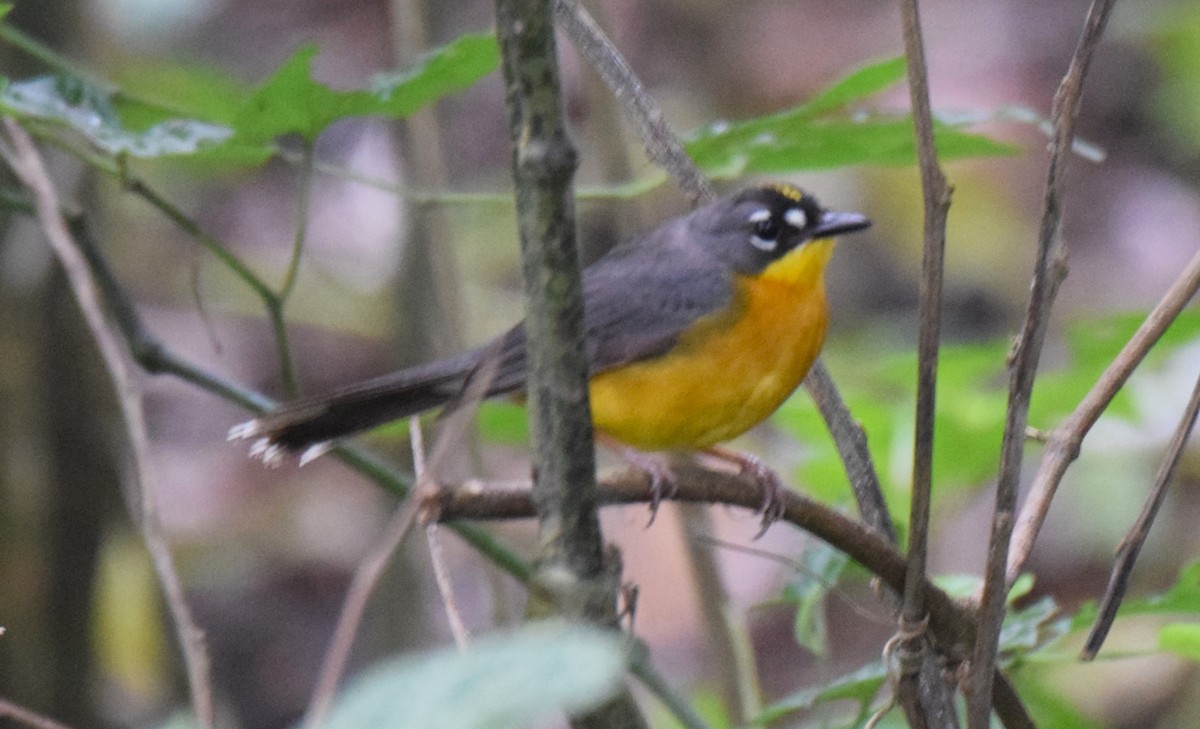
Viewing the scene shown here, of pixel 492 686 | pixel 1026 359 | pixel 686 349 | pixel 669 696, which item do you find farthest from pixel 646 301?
pixel 492 686

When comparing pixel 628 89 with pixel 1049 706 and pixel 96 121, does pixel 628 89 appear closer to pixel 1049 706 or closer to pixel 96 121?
pixel 96 121

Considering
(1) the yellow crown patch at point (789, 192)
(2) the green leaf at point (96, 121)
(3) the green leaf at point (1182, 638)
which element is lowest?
(3) the green leaf at point (1182, 638)

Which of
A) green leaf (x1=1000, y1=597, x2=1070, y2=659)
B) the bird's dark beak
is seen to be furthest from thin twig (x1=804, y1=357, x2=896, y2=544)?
the bird's dark beak

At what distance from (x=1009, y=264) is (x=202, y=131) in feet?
19.3

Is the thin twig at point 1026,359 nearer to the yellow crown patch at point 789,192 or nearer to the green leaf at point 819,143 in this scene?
the green leaf at point 819,143

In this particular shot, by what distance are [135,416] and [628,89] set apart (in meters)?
1.03

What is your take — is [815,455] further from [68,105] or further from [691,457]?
[68,105]

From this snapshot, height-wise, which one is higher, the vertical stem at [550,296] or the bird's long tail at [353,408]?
the bird's long tail at [353,408]

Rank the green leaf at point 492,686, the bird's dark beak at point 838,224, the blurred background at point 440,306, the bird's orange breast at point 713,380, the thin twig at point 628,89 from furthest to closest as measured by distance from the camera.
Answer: the blurred background at point 440,306 → the bird's dark beak at point 838,224 → the bird's orange breast at point 713,380 → the thin twig at point 628,89 → the green leaf at point 492,686

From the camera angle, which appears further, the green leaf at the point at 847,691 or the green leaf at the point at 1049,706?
the green leaf at the point at 1049,706

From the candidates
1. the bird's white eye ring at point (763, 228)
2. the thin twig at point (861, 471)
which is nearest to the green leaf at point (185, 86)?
the bird's white eye ring at point (763, 228)

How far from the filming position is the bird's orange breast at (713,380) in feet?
11.2

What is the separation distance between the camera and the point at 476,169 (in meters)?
8.32

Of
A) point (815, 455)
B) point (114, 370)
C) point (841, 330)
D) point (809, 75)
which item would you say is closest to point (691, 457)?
point (815, 455)
